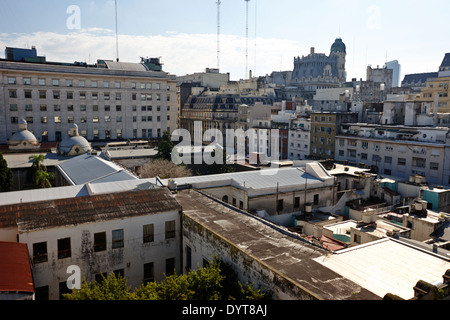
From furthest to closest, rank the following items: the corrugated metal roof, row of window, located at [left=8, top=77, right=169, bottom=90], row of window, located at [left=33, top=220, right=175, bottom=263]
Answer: row of window, located at [left=8, top=77, right=169, bottom=90] → row of window, located at [left=33, top=220, right=175, bottom=263] → the corrugated metal roof

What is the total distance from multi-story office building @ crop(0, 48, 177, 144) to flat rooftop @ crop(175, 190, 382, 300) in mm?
59356

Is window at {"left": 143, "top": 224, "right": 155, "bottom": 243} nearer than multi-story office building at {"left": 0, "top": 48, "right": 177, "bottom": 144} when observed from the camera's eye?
Yes

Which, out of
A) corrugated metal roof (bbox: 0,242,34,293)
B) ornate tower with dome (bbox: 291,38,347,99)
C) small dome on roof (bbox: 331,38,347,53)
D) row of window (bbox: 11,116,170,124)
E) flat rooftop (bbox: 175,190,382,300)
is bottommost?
corrugated metal roof (bbox: 0,242,34,293)

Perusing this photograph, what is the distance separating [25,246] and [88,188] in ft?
36.6

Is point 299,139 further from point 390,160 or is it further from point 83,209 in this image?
point 83,209

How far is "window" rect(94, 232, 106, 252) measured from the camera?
2414cm

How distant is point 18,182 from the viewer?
2078 inches

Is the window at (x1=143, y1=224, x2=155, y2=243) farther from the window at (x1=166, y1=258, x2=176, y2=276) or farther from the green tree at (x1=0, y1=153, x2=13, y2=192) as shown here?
the green tree at (x1=0, y1=153, x2=13, y2=192)

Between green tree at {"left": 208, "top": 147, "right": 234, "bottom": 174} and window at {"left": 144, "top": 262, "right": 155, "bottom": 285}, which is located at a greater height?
green tree at {"left": 208, "top": 147, "right": 234, "bottom": 174}

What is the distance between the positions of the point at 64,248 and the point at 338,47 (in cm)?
16639

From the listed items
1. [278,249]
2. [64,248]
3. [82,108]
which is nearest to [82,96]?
[82,108]

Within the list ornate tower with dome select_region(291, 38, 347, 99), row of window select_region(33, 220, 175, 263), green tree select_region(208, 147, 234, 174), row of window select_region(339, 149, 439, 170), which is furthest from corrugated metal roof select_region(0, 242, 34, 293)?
ornate tower with dome select_region(291, 38, 347, 99)

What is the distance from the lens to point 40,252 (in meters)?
22.4

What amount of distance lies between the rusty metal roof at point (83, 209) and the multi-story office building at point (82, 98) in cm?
5813
